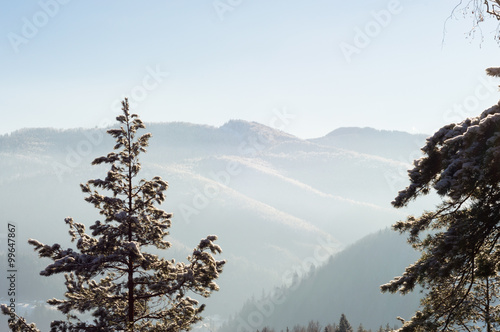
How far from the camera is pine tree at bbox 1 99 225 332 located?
1320 cm

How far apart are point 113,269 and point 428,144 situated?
10456mm

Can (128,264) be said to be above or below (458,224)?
above

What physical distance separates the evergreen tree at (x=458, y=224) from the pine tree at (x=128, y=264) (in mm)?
5963

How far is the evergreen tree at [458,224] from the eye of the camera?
28.6ft

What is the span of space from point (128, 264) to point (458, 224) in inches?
384

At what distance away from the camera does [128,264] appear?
1388 centimetres

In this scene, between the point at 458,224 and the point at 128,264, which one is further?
the point at 128,264

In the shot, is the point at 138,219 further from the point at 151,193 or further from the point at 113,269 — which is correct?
the point at 113,269

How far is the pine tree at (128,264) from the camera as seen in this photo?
43.3 feet

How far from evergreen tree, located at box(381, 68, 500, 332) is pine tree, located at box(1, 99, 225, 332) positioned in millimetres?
5963

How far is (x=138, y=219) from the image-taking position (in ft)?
45.4

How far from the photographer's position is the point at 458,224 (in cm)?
970

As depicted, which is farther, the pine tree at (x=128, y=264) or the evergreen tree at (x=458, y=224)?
the pine tree at (x=128, y=264)

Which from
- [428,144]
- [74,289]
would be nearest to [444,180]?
[428,144]
